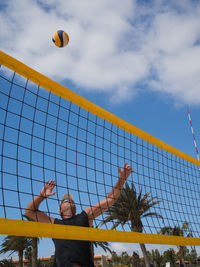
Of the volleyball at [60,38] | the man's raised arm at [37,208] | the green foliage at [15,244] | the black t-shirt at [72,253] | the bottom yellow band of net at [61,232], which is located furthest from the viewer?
the green foliage at [15,244]

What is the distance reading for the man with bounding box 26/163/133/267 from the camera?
2787 millimetres

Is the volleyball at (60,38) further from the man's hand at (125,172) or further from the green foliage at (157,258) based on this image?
the green foliage at (157,258)

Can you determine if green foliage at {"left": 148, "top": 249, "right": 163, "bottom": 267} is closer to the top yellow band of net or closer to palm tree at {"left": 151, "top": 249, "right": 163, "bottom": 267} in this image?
palm tree at {"left": 151, "top": 249, "right": 163, "bottom": 267}

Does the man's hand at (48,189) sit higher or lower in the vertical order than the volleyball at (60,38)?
lower

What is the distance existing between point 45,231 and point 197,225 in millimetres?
4658

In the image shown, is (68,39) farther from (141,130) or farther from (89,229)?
(89,229)

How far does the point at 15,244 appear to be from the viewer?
24.0 meters

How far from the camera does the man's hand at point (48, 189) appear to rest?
3275 millimetres

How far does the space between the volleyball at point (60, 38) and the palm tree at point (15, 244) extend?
66.7 feet

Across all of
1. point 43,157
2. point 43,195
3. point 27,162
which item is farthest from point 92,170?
point 43,195

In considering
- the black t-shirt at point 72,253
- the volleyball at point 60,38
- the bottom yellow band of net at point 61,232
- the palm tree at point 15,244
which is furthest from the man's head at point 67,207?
the palm tree at point 15,244

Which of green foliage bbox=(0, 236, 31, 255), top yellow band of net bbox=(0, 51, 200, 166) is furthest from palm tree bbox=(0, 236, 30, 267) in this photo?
top yellow band of net bbox=(0, 51, 200, 166)

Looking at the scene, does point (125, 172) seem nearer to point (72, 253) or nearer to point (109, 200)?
point (109, 200)

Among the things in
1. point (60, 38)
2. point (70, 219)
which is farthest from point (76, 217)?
point (60, 38)
